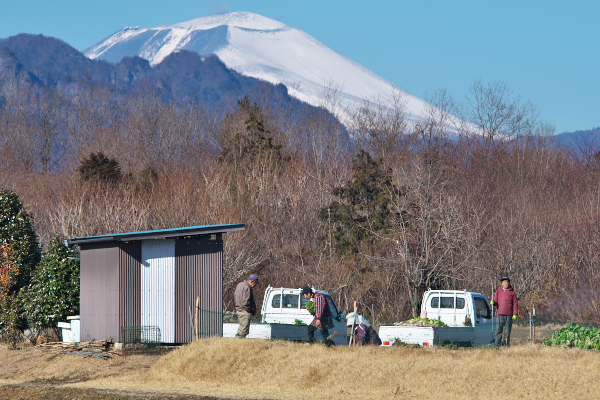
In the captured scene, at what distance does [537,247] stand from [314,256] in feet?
33.1

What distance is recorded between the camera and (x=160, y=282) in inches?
881

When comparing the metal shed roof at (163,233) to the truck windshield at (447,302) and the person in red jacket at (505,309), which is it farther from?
the person in red jacket at (505,309)

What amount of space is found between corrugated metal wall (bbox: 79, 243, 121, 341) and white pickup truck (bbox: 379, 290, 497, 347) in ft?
22.2

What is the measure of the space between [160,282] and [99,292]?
1.77m

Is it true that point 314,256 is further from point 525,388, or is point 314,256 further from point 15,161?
point 15,161

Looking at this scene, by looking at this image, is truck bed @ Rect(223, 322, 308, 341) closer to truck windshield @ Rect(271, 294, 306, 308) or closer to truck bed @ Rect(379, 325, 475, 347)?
truck bed @ Rect(379, 325, 475, 347)

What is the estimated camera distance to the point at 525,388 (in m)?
15.1

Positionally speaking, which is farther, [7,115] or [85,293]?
[7,115]

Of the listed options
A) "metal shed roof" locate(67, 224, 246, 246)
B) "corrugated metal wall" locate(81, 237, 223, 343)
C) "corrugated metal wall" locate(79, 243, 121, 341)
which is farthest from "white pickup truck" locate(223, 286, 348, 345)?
"corrugated metal wall" locate(79, 243, 121, 341)

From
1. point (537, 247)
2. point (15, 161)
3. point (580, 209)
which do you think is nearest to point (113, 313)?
point (537, 247)

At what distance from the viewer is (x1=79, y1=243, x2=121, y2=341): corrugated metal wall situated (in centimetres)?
2231

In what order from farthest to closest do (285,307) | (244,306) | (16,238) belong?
(16,238) < (285,307) < (244,306)

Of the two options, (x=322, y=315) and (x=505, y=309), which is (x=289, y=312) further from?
(x=505, y=309)

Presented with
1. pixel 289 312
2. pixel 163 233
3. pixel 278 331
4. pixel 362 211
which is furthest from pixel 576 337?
pixel 362 211
